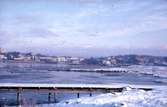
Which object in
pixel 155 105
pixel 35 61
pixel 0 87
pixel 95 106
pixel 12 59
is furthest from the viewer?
pixel 35 61

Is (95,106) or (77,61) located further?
(77,61)

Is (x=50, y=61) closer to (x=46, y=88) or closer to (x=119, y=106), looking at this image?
(x=46, y=88)

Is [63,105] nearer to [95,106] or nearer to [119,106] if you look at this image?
[95,106]

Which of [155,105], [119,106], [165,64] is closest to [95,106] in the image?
[119,106]

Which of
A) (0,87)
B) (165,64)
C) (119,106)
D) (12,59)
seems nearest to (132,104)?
(119,106)

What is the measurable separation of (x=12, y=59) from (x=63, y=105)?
127m

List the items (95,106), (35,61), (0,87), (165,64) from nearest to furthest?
(95,106) → (0,87) → (165,64) → (35,61)

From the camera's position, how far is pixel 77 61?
6491 inches

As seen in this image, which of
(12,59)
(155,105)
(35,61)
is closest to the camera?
(155,105)

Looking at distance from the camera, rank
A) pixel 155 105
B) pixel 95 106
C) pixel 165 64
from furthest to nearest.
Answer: pixel 165 64, pixel 95 106, pixel 155 105

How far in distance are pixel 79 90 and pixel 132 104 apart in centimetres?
1245

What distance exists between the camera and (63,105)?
2038cm

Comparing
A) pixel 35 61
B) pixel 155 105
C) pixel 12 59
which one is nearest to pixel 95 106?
pixel 155 105

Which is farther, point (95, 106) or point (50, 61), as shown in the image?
point (50, 61)
